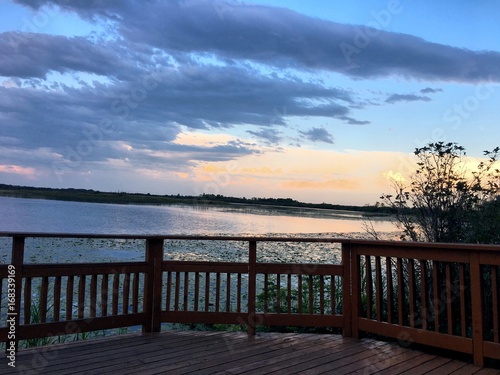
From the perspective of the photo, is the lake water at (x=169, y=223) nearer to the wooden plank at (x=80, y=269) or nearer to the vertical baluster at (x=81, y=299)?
the wooden plank at (x=80, y=269)

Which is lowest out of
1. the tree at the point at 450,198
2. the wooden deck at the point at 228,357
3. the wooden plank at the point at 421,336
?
the wooden deck at the point at 228,357

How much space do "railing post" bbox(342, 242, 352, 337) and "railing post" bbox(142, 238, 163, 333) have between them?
1.83 m

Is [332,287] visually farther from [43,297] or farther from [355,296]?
[43,297]

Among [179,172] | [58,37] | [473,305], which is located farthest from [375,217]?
[179,172]

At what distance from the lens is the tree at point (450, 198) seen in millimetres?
4562

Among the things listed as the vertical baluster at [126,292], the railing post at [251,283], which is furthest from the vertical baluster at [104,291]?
the railing post at [251,283]

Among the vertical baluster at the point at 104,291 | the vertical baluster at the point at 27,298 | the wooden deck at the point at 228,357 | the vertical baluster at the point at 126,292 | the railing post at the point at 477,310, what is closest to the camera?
the wooden deck at the point at 228,357

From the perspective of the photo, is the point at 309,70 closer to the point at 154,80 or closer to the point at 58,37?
the point at 154,80

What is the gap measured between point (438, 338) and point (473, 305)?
40 cm

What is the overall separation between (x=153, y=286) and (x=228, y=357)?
1.19 m

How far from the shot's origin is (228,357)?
126 inches

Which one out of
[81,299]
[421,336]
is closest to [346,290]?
[421,336]

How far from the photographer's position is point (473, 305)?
308 centimetres

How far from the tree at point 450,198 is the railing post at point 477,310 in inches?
63.2
